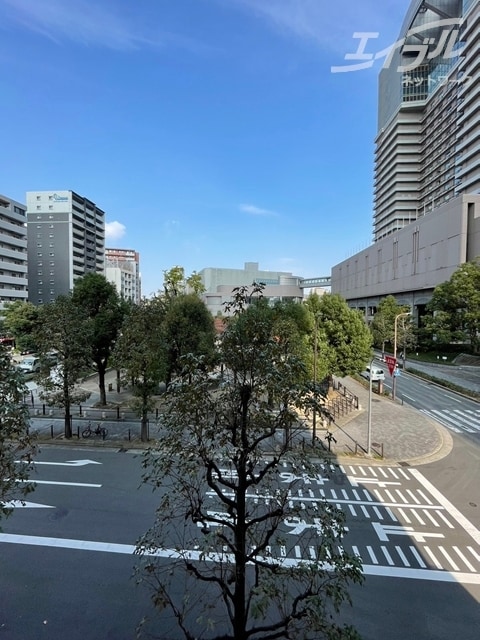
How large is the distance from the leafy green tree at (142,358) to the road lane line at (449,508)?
38.0 ft

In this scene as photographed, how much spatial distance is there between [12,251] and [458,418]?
67.6 meters

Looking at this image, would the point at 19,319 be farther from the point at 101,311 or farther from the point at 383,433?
the point at 383,433

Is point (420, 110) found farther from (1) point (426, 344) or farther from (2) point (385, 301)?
(1) point (426, 344)

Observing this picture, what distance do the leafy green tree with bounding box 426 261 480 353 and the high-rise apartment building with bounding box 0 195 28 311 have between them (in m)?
62.8

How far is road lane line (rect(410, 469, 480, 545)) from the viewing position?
9.95 metres

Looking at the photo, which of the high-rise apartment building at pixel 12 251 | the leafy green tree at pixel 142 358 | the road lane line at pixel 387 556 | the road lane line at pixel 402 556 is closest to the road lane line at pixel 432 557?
the road lane line at pixel 402 556

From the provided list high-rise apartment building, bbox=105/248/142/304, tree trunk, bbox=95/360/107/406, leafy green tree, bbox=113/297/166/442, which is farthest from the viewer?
high-rise apartment building, bbox=105/248/142/304

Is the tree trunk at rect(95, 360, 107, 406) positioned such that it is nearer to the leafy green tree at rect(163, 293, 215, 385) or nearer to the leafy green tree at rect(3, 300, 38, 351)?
the leafy green tree at rect(163, 293, 215, 385)

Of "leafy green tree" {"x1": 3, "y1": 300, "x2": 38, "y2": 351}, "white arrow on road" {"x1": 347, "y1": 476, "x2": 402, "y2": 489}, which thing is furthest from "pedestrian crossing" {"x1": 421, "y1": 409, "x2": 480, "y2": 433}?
"leafy green tree" {"x1": 3, "y1": 300, "x2": 38, "y2": 351}

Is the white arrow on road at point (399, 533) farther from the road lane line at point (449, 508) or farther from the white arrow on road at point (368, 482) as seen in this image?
the white arrow on road at point (368, 482)

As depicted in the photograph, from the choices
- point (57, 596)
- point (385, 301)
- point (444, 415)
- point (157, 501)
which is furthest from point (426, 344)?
point (57, 596)

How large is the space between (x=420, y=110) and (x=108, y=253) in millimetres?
129684

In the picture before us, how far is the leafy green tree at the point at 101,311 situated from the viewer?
23.2 m

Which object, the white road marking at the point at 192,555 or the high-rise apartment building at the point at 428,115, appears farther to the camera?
the high-rise apartment building at the point at 428,115
